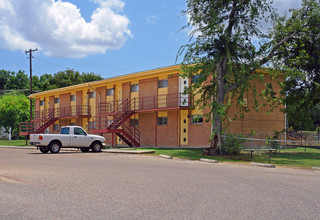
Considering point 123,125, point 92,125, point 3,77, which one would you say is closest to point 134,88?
point 123,125

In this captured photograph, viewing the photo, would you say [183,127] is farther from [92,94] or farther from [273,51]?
[92,94]

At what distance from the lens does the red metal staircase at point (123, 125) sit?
32094 mm

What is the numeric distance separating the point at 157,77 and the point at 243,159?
14592mm

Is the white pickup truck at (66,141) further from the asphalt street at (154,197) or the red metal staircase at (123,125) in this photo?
the asphalt street at (154,197)

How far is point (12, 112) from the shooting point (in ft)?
203

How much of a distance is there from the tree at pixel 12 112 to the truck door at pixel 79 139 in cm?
3818

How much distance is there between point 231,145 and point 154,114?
12.4 meters

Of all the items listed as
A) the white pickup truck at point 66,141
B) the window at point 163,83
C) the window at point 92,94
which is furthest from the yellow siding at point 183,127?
the window at point 92,94

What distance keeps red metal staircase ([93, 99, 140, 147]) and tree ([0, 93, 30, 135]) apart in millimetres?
30173

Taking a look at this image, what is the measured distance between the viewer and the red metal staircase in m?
32.1

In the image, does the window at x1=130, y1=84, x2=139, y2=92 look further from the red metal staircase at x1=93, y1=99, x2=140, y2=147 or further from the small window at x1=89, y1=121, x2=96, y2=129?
the small window at x1=89, y1=121, x2=96, y2=129

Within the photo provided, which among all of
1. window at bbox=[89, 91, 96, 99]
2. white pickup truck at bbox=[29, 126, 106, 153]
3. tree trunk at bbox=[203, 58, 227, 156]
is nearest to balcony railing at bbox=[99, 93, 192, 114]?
window at bbox=[89, 91, 96, 99]

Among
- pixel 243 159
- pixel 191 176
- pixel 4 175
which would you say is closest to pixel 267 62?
pixel 243 159

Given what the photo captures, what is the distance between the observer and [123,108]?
35.6m
